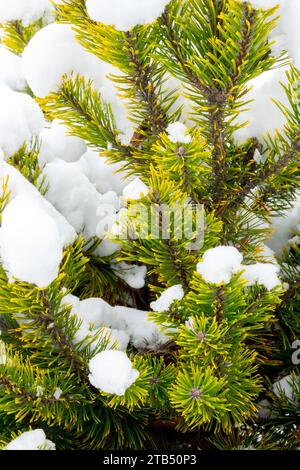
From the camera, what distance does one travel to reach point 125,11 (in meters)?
1.03

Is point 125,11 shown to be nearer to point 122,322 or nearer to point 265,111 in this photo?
point 265,111

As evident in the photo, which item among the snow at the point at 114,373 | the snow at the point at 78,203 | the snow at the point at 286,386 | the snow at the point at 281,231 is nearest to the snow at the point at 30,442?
the snow at the point at 114,373

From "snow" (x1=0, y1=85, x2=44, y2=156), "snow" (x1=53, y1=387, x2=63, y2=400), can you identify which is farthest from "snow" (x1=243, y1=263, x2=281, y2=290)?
"snow" (x1=0, y1=85, x2=44, y2=156)

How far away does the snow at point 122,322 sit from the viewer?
1.37 meters

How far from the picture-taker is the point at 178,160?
110cm

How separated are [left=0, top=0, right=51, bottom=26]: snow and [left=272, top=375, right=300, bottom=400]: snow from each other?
1.32 meters

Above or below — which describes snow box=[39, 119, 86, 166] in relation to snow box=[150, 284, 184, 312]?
above

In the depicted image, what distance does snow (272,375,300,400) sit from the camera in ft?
4.64

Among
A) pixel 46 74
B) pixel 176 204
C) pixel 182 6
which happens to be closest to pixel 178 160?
pixel 176 204

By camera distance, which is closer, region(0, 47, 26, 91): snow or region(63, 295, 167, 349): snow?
region(63, 295, 167, 349): snow

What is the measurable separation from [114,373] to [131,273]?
17.2 inches

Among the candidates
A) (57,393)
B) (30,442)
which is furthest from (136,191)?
(30,442)

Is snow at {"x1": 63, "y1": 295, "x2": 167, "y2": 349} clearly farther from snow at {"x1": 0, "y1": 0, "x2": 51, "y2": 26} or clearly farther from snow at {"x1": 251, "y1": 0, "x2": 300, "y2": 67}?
snow at {"x1": 0, "y1": 0, "x2": 51, "y2": 26}
